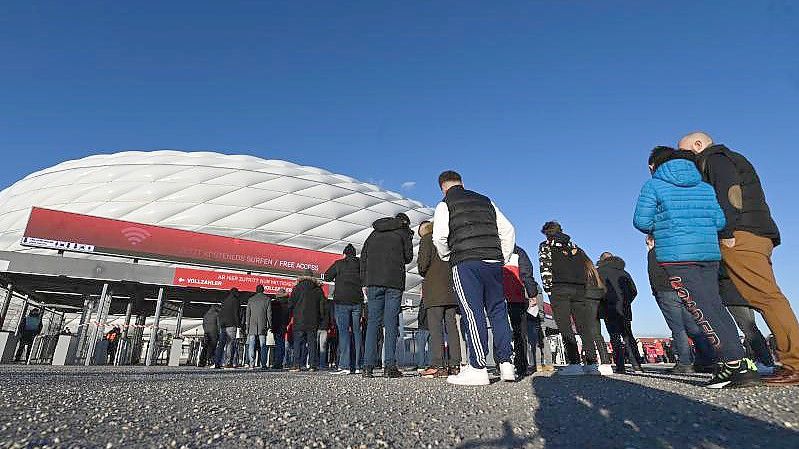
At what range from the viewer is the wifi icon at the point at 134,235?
15.3m

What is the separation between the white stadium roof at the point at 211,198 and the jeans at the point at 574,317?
18.3m

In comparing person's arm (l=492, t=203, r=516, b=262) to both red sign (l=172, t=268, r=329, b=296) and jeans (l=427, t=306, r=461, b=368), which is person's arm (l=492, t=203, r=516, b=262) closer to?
jeans (l=427, t=306, r=461, b=368)

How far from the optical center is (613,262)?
19.5 feet

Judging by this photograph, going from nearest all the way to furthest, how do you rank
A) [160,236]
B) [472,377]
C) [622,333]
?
[472,377]
[622,333]
[160,236]

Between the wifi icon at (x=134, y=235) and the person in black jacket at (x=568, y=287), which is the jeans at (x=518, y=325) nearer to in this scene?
the person in black jacket at (x=568, y=287)

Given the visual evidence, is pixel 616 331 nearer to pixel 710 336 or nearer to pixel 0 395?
pixel 710 336

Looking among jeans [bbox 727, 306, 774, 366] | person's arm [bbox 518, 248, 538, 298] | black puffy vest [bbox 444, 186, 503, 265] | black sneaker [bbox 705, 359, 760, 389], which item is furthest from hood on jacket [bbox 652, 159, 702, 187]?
person's arm [bbox 518, 248, 538, 298]

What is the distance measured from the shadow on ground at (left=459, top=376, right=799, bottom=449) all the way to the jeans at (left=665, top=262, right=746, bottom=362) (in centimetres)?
63

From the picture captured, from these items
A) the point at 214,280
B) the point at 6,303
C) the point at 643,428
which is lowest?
the point at 643,428

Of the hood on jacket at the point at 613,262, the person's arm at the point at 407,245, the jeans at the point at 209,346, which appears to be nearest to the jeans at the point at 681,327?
the hood on jacket at the point at 613,262

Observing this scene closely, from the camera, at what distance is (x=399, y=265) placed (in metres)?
4.37

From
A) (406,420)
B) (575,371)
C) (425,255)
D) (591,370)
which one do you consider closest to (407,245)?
(425,255)

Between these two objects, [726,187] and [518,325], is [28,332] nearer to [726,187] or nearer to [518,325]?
[518,325]

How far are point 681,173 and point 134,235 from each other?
17.0 m
